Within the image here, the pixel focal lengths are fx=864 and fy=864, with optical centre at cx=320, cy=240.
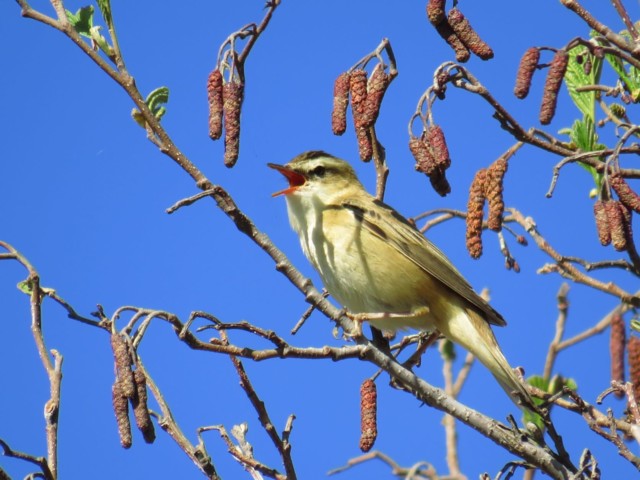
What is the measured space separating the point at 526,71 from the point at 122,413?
1.76 m

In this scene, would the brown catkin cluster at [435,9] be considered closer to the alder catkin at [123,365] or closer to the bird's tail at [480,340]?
the alder catkin at [123,365]

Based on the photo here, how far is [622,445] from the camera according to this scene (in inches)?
114

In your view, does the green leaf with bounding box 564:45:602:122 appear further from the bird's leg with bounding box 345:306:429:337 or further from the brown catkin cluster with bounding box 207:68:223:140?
the brown catkin cluster with bounding box 207:68:223:140

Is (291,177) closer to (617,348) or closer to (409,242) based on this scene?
(409,242)

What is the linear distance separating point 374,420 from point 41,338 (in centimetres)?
135

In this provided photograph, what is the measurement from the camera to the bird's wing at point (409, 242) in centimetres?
475

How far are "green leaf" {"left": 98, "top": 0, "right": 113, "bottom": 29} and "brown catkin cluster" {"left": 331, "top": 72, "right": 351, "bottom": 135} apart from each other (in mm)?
918

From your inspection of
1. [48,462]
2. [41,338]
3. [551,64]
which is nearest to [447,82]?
[551,64]

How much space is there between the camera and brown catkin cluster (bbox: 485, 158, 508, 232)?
3170mm

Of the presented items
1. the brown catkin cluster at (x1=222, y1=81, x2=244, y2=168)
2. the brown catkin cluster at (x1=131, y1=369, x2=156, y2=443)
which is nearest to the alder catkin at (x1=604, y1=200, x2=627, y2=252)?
the brown catkin cluster at (x1=222, y1=81, x2=244, y2=168)

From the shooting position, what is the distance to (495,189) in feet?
10.4

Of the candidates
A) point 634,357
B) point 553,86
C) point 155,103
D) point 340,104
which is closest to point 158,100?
point 155,103

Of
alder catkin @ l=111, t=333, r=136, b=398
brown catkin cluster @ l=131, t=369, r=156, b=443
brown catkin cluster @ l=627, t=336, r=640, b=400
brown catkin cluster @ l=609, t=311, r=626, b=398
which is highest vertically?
alder catkin @ l=111, t=333, r=136, b=398

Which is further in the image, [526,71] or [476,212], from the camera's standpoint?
[476,212]
